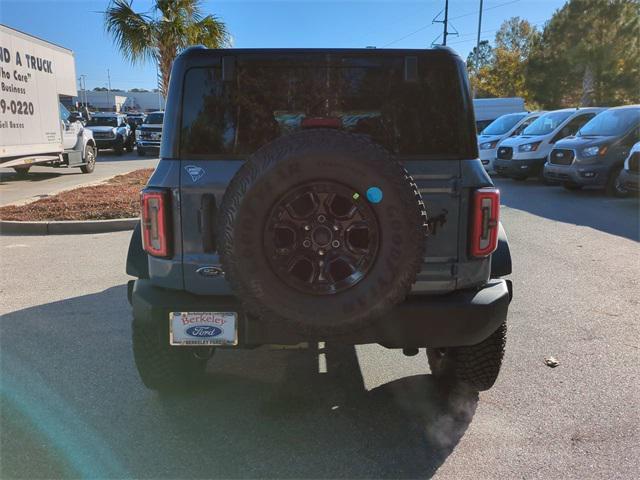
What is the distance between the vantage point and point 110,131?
24.8 meters

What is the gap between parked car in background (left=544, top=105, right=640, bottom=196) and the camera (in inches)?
452

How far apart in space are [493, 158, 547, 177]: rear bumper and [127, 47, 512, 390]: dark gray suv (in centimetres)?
1202

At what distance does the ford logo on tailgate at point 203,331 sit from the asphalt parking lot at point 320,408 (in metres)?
0.64

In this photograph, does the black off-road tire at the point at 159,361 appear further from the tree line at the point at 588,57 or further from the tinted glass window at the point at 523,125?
the tree line at the point at 588,57

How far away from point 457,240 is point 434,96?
77cm

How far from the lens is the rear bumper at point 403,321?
257cm

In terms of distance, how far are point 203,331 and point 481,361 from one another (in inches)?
63.6

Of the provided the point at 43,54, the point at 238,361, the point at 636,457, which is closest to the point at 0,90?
the point at 43,54

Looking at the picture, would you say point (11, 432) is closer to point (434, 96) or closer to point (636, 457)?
point (434, 96)

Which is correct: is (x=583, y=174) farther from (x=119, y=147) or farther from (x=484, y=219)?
(x=119, y=147)

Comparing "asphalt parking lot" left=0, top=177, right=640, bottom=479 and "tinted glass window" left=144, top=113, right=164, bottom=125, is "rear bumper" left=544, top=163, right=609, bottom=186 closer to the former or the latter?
"asphalt parking lot" left=0, top=177, right=640, bottom=479

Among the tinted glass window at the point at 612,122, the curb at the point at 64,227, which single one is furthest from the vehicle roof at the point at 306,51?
the tinted glass window at the point at 612,122

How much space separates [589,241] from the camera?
24.8 ft

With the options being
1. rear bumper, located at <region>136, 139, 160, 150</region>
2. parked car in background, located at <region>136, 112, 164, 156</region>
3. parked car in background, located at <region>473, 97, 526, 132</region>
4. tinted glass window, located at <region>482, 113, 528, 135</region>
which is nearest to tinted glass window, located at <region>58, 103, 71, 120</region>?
parked car in background, located at <region>136, 112, 164, 156</region>
